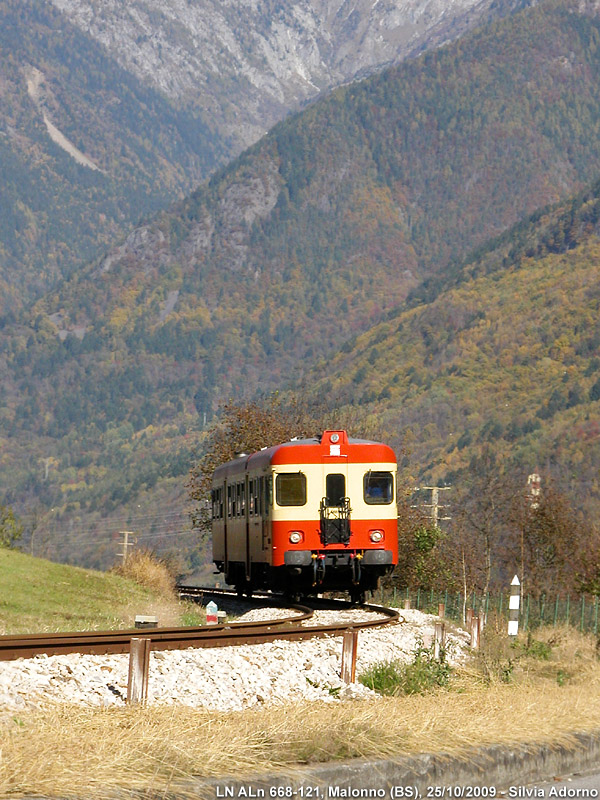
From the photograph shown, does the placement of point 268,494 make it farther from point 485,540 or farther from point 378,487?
point 485,540

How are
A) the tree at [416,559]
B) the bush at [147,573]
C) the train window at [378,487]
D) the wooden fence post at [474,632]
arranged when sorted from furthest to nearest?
1. the tree at [416,559]
2. the bush at [147,573]
3. the train window at [378,487]
4. the wooden fence post at [474,632]

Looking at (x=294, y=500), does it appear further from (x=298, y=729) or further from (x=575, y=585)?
(x=575, y=585)

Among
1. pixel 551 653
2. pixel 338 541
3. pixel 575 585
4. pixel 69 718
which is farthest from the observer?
pixel 575 585

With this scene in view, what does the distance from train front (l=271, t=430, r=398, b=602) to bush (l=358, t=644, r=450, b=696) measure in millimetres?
11430

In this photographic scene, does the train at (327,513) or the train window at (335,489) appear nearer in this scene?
the train at (327,513)

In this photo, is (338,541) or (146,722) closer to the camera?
(146,722)

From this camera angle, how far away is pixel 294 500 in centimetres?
2825

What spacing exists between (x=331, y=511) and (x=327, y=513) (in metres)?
0.11

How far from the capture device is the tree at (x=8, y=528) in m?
57.4

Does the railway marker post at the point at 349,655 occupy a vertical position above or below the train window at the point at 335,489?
below

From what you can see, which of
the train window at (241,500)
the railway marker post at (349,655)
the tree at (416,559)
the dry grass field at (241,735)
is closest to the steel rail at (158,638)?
the railway marker post at (349,655)

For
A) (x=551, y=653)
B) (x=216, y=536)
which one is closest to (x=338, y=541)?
(x=551, y=653)

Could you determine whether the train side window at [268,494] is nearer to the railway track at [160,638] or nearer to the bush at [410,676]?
the railway track at [160,638]

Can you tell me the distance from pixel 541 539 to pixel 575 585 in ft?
22.5
